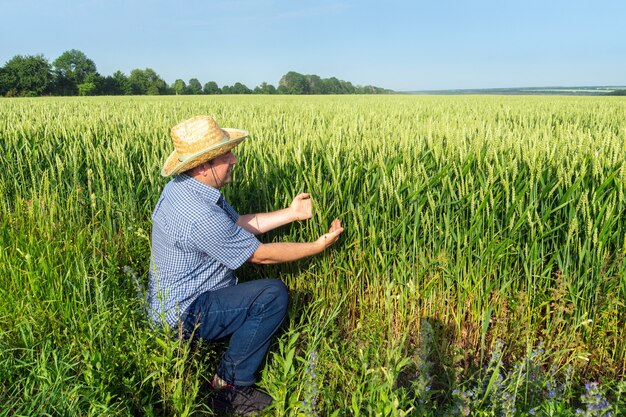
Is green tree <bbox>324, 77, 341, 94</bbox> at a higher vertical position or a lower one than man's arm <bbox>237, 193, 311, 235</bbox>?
higher

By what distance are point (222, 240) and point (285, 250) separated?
0.95 feet

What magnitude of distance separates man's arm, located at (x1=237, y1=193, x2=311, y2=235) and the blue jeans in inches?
13.5

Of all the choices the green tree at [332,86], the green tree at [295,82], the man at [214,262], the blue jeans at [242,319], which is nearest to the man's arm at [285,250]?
the man at [214,262]

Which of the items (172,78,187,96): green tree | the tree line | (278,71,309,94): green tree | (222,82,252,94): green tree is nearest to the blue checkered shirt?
the tree line

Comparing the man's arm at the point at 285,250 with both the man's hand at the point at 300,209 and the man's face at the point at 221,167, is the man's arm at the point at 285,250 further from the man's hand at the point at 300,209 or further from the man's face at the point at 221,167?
the man's face at the point at 221,167

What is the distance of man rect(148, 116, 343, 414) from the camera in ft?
6.94

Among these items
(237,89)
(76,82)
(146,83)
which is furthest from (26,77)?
(237,89)

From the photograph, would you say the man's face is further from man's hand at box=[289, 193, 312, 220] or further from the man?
man's hand at box=[289, 193, 312, 220]

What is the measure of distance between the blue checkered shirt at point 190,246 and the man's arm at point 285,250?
0.14 feet

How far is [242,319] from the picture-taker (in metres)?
2.26

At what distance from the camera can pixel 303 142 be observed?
335cm

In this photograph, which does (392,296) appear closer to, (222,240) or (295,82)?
(222,240)

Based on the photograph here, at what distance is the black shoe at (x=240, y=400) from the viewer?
2227mm

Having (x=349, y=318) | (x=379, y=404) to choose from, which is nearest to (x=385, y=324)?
(x=349, y=318)
